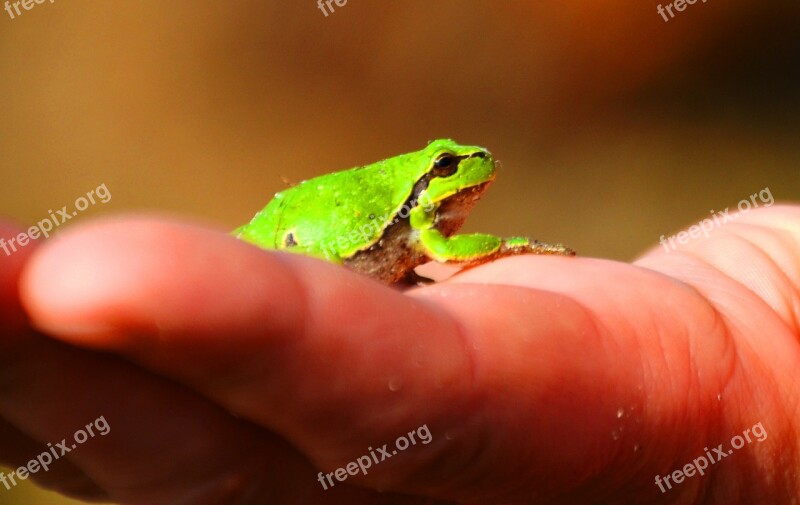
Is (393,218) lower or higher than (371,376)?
higher

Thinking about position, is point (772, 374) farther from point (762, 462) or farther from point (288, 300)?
point (288, 300)

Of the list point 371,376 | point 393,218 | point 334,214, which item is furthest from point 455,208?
point 371,376

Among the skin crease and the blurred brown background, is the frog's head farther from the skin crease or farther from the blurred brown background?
the blurred brown background

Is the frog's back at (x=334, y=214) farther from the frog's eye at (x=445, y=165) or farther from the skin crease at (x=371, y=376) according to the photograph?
the skin crease at (x=371, y=376)

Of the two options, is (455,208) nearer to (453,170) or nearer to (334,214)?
(453,170)

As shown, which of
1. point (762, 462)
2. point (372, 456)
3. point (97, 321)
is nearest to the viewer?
point (97, 321)

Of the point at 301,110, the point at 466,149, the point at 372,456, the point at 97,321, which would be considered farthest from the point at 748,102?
the point at 97,321

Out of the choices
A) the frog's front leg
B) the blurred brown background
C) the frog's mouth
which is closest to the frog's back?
the frog's mouth

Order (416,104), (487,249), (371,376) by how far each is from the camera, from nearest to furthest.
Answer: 1. (371,376)
2. (487,249)
3. (416,104)

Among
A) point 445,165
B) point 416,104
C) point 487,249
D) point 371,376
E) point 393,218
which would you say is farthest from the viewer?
point 416,104
